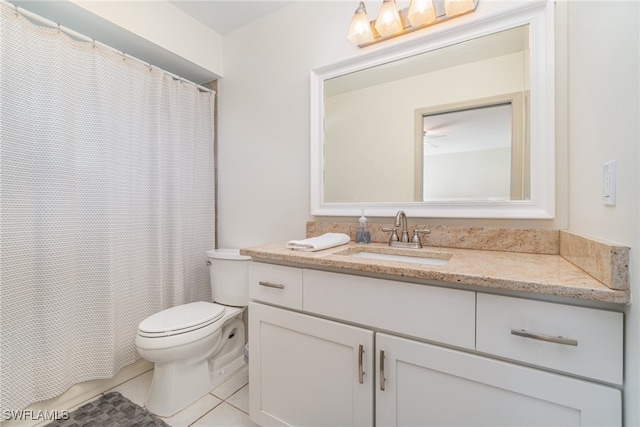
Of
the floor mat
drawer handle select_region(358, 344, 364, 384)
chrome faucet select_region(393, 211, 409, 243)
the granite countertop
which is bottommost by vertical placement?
the floor mat

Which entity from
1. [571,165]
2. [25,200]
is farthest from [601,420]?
[25,200]

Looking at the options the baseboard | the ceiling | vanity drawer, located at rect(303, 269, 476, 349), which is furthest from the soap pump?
the baseboard

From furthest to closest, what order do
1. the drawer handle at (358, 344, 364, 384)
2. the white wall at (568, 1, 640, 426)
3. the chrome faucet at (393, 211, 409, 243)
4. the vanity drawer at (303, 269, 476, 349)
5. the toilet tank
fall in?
1. the toilet tank
2. the chrome faucet at (393, 211, 409, 243)
3. the drawer handle at (358, 344, 364, 384)
4. the vanity drawer at (303, 269, 476, 349)
5. the white wall at (568, 1, 640, 426)

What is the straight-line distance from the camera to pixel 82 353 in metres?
1.41

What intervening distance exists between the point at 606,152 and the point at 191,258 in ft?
7.03

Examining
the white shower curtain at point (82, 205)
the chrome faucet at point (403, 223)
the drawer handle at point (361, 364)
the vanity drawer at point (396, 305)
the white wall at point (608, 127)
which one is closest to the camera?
the white wall at point (608, 127)

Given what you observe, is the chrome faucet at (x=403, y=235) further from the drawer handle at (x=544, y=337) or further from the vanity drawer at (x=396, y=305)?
the drawer handle at (x=544, y=337)

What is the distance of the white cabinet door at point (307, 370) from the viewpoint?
3.11 feet

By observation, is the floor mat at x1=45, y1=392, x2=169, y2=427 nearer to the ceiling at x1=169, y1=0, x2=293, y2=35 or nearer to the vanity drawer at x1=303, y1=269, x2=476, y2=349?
the vanity drawer at x1=303, y1=269, x2=476, y2=349

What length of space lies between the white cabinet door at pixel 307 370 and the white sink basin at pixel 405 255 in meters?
0.36

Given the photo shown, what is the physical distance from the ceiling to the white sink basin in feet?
5.41

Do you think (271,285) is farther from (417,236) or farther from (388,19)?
(388,19)

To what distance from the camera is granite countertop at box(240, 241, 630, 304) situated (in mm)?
639

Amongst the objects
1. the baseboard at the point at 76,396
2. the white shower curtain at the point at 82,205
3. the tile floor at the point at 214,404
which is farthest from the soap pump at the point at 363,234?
the baseboard at the point at 76,396
